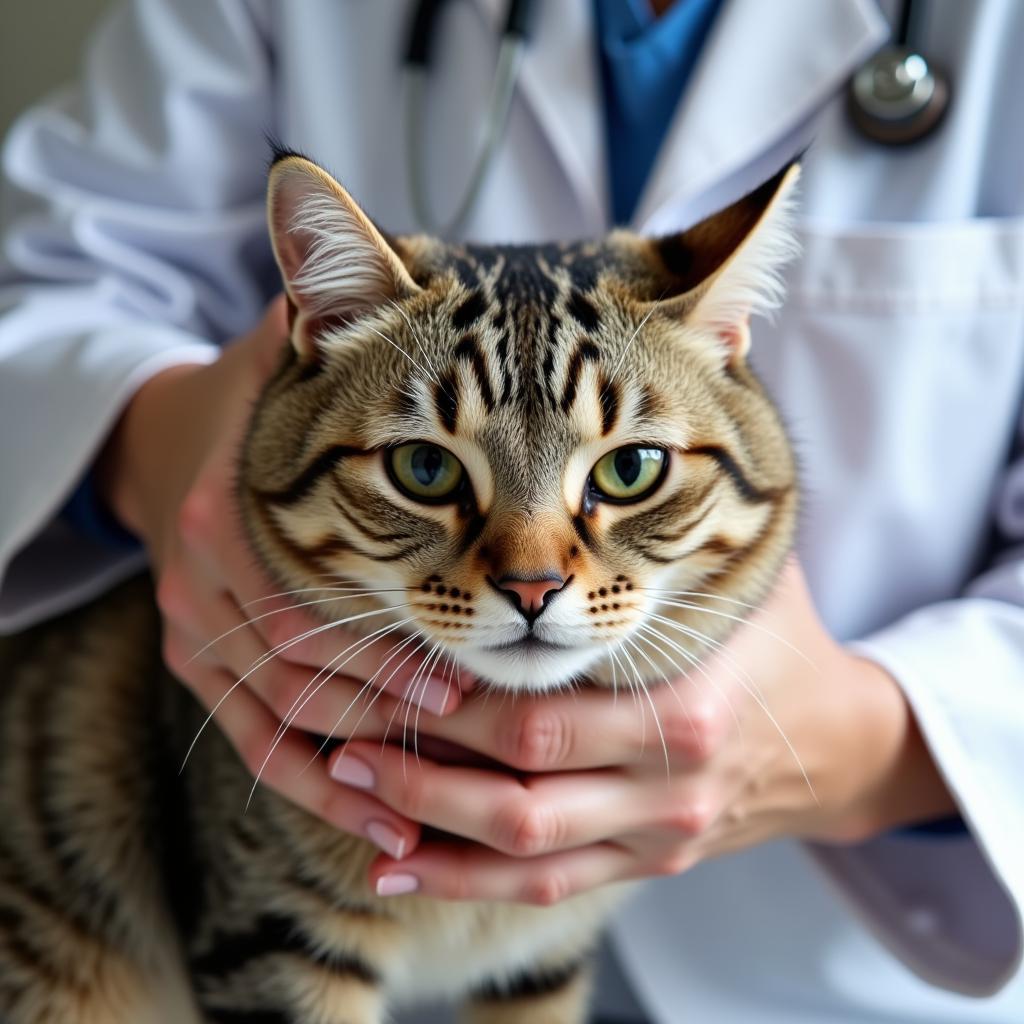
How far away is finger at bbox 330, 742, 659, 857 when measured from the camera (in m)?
0.61

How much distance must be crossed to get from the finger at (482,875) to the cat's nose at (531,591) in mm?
194

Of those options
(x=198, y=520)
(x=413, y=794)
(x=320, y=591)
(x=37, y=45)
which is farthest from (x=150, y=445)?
(x=37, y=45)

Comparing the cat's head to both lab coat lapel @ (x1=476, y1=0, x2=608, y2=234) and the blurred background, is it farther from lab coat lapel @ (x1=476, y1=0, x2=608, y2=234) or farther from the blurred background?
the blurred background

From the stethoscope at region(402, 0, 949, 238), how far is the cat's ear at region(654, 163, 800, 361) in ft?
0.63

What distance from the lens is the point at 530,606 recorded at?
1.81 feet

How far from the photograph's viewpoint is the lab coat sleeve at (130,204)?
87 centimetres

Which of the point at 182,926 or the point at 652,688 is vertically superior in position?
the point at 652,688

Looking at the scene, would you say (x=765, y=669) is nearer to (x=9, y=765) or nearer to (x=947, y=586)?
(x=947, y=586)

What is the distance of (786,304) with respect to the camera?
2.66 feet

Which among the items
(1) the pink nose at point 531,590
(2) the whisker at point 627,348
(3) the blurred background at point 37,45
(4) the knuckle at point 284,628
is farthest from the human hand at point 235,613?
(3) the blurred background at point 37,45

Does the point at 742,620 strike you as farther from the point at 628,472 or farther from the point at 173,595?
the point at 173,595

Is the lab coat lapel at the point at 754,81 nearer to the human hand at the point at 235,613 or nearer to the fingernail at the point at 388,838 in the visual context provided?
the human hand at the point at 235,613

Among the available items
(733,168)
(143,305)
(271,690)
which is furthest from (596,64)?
(271,690)

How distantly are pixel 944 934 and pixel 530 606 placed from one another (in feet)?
1.72
